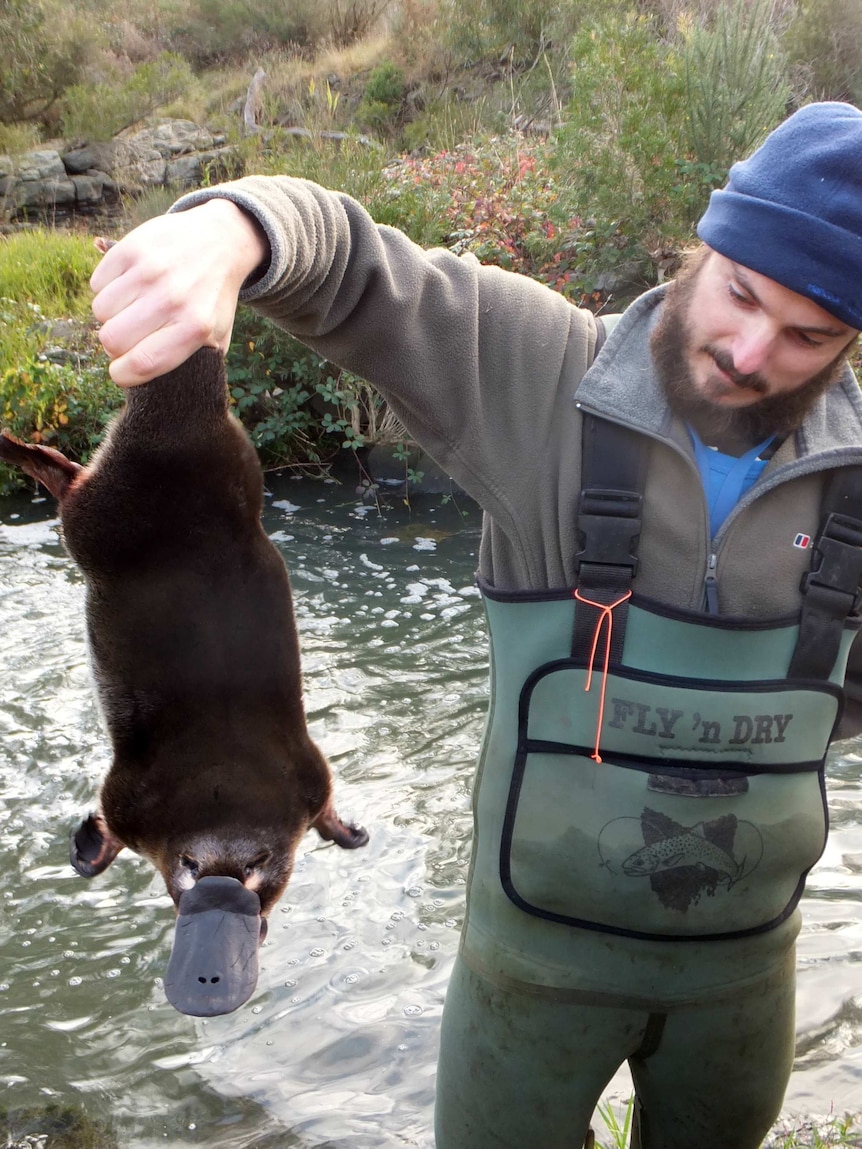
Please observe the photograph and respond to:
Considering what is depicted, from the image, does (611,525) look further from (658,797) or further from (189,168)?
(189,168)

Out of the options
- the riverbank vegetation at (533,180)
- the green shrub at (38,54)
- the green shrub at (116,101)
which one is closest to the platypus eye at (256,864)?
the riverbank vegetation at (533,180)

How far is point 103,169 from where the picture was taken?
20547mm

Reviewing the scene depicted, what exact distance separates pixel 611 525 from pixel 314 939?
309 centimetres

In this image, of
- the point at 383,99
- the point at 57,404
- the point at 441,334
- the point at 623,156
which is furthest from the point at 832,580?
the point at 383,99

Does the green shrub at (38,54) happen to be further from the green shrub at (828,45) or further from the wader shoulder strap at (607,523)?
the wader shoulder strap at (607,523)

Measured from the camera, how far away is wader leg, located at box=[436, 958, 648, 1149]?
241 centimetres

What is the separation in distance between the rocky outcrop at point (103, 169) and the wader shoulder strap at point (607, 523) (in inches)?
662

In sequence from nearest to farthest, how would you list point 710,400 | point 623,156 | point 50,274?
point 710,400 → point 623,156 → point 50,274

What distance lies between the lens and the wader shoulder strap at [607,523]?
7.13 feet

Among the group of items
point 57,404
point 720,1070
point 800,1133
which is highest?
point 720,1070

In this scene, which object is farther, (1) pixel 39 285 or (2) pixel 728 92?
(1) pixel 39 285

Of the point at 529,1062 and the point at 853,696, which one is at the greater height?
the point at 853,696

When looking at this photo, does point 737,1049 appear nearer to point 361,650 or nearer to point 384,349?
point 384,349

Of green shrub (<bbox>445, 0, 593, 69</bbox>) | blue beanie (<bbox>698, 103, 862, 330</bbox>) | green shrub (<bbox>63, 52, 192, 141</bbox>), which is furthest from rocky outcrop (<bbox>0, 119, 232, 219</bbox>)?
blue beanie (<bbox>698, 103, 862, 330</bbox>)
